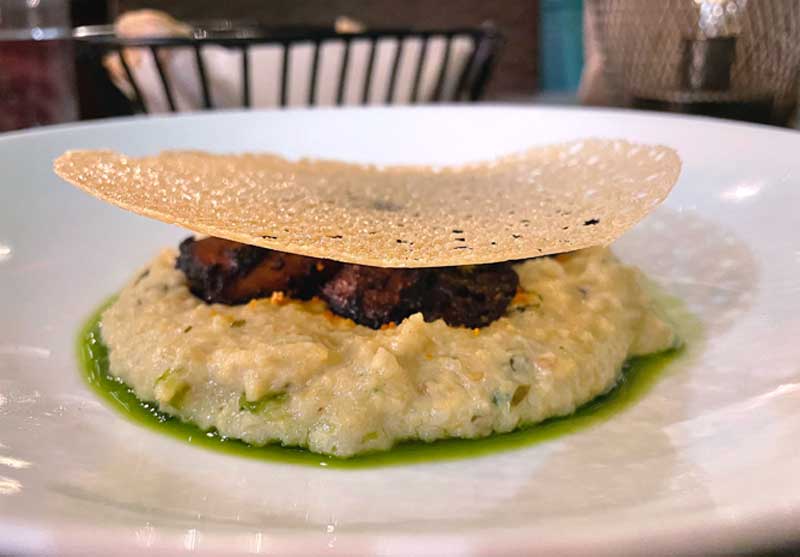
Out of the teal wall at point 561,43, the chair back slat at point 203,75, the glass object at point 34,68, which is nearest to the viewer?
the chair back slat at point 203,75

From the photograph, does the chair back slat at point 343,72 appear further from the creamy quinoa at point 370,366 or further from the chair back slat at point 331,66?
the creamy quinoa at point 370,366

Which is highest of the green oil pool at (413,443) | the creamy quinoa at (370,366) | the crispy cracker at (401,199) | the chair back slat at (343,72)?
the chair back slat at (343,72)

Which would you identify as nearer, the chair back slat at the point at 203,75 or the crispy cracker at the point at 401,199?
the crispy cracker at the point at 401,199

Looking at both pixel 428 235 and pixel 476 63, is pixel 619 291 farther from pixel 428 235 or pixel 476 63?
pixel 476 63

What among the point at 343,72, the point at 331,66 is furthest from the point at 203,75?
the point at 331,66

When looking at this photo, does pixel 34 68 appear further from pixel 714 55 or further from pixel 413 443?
pixel 714 55

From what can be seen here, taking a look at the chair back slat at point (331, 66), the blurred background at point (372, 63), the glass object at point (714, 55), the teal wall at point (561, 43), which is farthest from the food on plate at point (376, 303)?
the teal wall at point (561, 43)

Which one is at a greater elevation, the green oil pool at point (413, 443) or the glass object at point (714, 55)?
the glass object at point (714, 55)

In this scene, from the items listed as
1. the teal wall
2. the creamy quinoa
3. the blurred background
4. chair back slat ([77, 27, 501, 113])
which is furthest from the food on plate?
the teal wall
